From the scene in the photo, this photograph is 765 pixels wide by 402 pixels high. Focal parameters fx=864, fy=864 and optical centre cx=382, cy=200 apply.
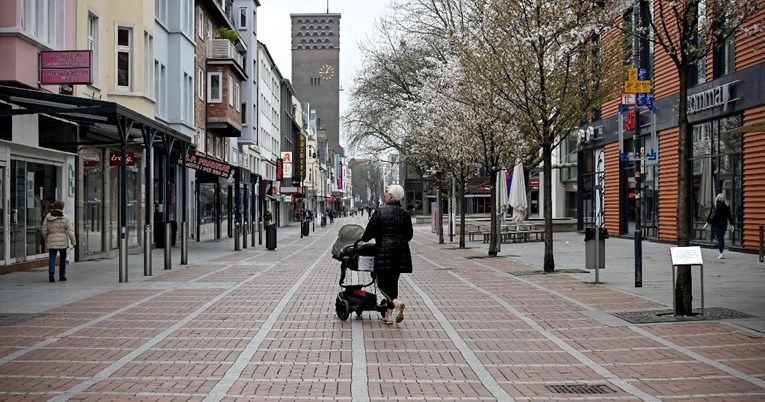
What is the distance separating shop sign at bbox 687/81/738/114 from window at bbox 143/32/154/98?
18031 millimetres

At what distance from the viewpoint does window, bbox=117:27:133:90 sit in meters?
27.3

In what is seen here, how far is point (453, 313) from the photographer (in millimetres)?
12672

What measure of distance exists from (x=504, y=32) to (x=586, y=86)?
246 cm

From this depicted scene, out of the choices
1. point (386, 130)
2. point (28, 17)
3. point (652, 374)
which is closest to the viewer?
point (652, 374)

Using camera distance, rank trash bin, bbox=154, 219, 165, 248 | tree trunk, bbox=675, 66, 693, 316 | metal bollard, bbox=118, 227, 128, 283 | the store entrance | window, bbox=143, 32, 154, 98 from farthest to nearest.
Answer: trash bin, bbox=154, 219, 165, 248
window, bbox=143, 32, 154, 98
the store entrance
metal bollard, bbox=118, 227, 128, 283
tree trunk, bbox=675, 66, 693, 316

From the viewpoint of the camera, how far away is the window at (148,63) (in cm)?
2858

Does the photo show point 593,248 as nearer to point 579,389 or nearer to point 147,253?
point 147,253

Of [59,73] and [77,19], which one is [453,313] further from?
[77,19]

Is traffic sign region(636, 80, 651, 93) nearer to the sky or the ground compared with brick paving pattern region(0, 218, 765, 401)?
nearer to the sky

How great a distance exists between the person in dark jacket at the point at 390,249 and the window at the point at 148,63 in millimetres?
19190

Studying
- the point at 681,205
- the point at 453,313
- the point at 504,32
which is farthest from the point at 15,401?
the point at 504,32

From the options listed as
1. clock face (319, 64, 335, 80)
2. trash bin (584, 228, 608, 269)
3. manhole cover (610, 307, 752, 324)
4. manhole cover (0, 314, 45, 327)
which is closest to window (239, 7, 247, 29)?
trash bin (584, 228, 608, 269)

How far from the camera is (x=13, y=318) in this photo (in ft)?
38.5

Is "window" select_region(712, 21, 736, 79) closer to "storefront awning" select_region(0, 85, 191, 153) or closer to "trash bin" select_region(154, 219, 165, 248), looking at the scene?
"storefront awning" select_region(0, 85, 191, 153)
